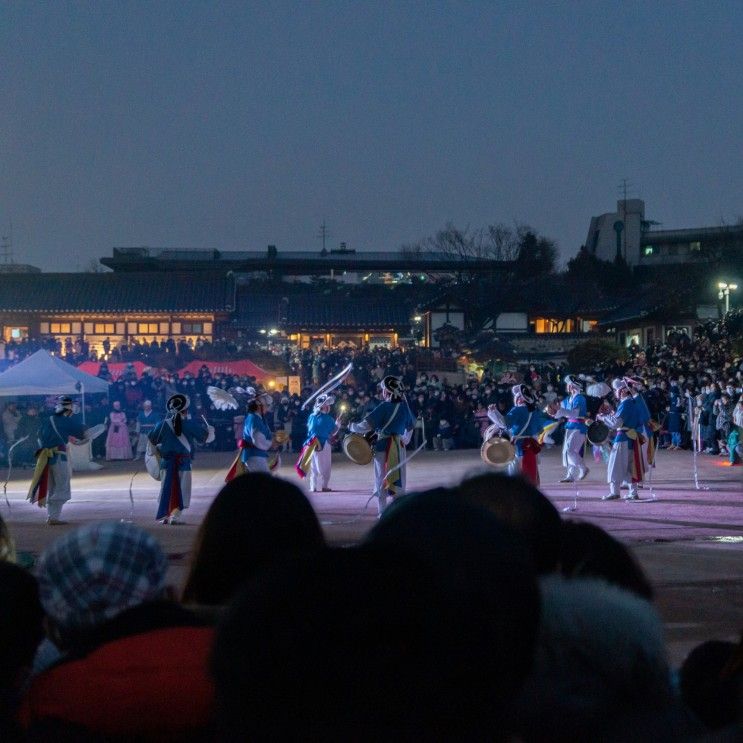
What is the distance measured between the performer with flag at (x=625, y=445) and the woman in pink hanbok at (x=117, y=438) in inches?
507

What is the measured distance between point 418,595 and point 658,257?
5524 cm

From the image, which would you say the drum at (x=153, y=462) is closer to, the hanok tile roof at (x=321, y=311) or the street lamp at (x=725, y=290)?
the street lamp at (x=725, y=290)

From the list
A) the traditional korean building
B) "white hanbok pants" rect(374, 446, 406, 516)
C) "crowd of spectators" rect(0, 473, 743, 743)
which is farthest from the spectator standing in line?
"crowd of spectators" rect(0, 473, 743, 743)

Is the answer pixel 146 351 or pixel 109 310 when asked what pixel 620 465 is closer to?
pixel 146 351

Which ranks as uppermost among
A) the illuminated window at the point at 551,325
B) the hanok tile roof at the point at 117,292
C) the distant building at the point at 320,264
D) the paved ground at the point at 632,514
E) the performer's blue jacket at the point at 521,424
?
the distant building at the point at 320,264

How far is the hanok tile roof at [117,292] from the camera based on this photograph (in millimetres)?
39938

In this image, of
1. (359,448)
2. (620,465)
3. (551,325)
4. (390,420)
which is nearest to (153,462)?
(359,448)

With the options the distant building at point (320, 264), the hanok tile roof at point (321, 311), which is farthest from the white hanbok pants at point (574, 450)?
the distant building at point (320, 264)

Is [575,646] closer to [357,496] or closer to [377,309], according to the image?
[357,496]

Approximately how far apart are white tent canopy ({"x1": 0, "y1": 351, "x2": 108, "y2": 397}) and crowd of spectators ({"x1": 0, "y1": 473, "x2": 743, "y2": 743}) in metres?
17.5

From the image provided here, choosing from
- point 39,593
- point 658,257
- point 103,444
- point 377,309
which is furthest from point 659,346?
point 39,593

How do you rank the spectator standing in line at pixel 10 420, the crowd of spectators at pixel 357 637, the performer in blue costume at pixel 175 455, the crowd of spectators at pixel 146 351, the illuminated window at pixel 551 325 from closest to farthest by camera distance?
the crowd of spectators at pixel 357 637
the performer in blue costume at pixel 175 455
the spectator standing in line at pixel 10 420
the crowd of spectators at pixel 146 351
the illuminated window at pixel 551 325

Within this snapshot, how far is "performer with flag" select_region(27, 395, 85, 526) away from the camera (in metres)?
12.5

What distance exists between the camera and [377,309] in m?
42.2
